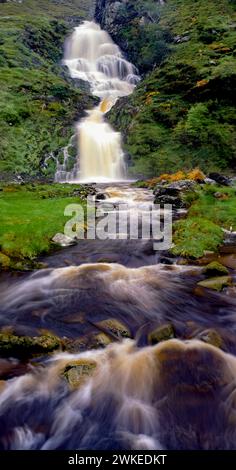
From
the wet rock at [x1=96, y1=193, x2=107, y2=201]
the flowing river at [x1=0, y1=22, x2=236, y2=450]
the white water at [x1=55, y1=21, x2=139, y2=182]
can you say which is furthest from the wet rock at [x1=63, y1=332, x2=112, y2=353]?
the white water at [x1=55, y1=21, x2=139, y2=182]

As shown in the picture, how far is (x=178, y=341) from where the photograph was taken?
788 centimetres

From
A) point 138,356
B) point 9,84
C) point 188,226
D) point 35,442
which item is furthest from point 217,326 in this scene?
point 9,84

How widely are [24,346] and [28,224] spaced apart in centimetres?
840

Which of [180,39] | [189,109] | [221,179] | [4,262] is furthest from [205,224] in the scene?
[180,39]

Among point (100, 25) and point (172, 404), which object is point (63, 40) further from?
point (172, 404)

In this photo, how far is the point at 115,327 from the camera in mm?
8406

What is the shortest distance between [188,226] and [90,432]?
10.4 meters

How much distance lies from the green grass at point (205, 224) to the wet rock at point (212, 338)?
4634mm

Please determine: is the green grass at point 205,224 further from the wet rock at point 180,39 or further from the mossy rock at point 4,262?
the wet rock at point 180,39

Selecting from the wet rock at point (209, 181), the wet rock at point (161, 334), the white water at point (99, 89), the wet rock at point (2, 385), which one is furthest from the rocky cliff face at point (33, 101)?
the wet rock at point (2, 385)

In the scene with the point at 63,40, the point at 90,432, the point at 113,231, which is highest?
the point at 63,40

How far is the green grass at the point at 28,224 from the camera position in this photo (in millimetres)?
12875

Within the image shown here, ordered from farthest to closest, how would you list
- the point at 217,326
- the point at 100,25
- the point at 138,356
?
the point at 100,25 → the point at 217,326 → the point at 138,356

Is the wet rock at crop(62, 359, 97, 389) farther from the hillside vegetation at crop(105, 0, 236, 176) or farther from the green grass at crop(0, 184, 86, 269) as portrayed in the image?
the hillside vegetation at crop(105, 0, 236, 176)
